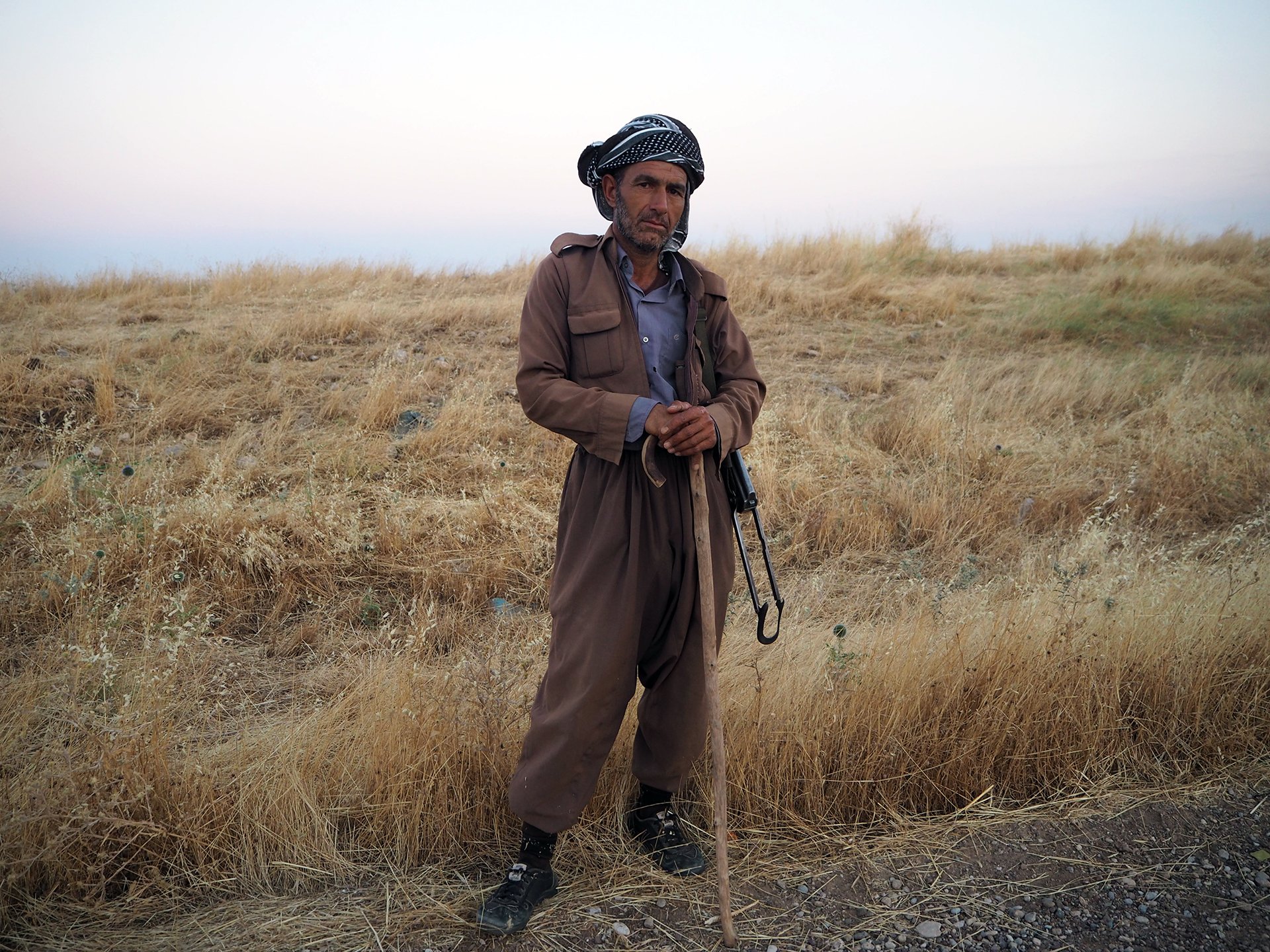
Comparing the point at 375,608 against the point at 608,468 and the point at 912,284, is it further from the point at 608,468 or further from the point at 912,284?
the point at 912,284

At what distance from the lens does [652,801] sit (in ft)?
8.66

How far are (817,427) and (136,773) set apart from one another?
15.4 ft

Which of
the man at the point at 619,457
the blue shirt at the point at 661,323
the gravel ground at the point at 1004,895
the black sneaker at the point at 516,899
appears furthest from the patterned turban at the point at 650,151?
the gravel ground at the point at 1004,895

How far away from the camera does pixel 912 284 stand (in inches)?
411

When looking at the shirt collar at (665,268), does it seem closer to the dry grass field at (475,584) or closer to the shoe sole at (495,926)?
the dry grass field at (475,584)

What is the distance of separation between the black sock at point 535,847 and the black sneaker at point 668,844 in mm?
359

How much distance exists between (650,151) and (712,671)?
1337 mm

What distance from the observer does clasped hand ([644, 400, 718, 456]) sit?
2.17 m

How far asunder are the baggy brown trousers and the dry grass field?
1.29ft

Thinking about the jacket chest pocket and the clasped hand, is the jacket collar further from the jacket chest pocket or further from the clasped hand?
the clasped hand

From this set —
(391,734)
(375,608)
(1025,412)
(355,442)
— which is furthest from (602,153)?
(1025,412)

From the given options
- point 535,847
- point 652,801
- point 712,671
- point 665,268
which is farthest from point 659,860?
point 665,268

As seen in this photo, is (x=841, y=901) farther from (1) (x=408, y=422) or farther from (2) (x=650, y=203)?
(1) (x=408, y=422)

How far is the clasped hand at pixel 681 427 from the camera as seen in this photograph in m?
2.17
